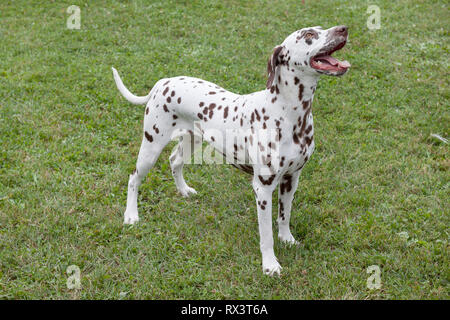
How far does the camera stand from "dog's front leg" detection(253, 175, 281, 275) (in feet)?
12.9

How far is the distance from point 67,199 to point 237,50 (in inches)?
208

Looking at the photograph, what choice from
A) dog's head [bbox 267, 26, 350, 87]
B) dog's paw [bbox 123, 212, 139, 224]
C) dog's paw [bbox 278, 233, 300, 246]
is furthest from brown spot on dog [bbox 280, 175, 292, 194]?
dog's paw [bbox 123, 212, 139, 224]

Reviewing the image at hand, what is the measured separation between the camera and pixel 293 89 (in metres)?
3.65

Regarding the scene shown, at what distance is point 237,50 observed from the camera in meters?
9.19

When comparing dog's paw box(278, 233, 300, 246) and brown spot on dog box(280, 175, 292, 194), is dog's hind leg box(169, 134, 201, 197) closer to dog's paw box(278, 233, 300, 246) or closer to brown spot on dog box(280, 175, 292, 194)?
brown spot on dog box(280, 175, 292, 194)

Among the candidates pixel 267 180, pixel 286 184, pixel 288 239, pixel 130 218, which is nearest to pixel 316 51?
pixel 267 180

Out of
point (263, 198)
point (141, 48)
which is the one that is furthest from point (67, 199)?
point (141, 48)

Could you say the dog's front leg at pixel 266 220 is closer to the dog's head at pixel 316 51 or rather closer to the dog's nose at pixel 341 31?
the dog's head at pixel 316 51

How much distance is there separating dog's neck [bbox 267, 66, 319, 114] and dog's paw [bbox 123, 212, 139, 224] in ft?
7.20

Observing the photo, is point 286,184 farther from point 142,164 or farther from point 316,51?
point 142,164

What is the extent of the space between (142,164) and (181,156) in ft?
1.86

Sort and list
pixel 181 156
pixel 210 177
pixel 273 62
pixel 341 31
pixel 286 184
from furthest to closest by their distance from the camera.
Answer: pixel 210 177, pixel 181 156, pixel 286 184, pixel 273 62, pixel 341 31

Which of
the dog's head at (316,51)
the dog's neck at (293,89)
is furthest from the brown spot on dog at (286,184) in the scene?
the dog's head at (316,51)

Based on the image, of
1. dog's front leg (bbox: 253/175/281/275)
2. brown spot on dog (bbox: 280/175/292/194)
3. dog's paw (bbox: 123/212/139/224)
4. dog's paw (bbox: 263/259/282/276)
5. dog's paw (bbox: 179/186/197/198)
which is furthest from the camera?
dog's paw (bbox: 179/186/197/198)
